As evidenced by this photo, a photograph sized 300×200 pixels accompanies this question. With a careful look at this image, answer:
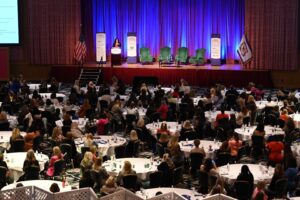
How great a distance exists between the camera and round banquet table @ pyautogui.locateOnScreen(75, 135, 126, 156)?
16562mm

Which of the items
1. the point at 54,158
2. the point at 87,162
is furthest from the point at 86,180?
the point at 54,158

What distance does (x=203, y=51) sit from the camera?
32562mm

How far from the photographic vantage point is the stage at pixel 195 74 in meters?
29.9

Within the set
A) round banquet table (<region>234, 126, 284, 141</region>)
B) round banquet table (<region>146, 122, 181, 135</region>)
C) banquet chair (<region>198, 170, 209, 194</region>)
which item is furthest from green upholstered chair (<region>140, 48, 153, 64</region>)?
banquet chair (<region>198, 170, 209, 194</region>)

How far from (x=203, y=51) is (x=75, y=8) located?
7188mm

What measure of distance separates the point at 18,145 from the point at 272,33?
17360 mm

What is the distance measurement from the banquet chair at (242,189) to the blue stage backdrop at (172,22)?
808 inches

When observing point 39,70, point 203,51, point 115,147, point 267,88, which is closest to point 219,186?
point 115,147

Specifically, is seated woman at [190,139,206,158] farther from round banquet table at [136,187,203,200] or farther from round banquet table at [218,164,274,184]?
round banquet table at [136,187,203,200]

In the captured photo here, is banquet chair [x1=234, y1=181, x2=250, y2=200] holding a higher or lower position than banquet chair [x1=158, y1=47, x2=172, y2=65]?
lower

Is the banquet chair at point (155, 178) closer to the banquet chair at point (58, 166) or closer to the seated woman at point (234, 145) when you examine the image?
the banquet chair at point (58, 166)

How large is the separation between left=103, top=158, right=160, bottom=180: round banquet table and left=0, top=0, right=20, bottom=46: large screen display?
1957 cm

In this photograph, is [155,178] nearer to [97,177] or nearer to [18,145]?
[97,177]

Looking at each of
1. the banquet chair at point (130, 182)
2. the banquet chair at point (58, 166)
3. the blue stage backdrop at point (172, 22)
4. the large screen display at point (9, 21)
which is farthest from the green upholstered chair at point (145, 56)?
the banquet chair at point (130, 182)
